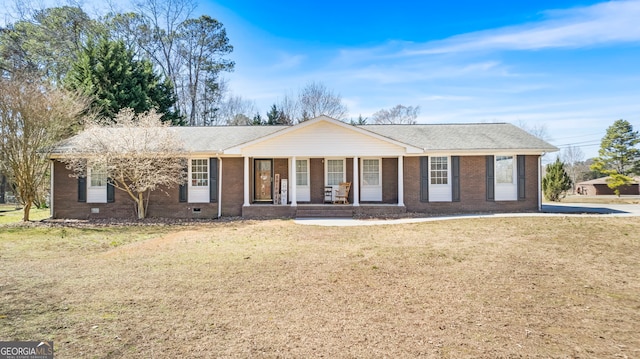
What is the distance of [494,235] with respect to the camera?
364 inches

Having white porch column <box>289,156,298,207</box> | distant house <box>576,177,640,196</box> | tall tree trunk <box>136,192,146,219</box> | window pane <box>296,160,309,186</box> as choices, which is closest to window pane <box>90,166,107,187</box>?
tall tree trunk <box>136,192,146,219</box>

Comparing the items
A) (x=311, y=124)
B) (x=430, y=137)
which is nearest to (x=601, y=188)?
(x=430, y=137)

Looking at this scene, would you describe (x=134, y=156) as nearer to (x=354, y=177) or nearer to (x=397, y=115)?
(x=354, y=177)

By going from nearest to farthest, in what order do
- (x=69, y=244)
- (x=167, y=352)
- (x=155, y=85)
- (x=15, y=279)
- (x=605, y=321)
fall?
(x=167, y=352), (x=605, y=321), (x=15, y=279), (x=69, y=244), (x=155, y=85)

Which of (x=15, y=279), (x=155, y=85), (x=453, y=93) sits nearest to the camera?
(x=15, y=279)

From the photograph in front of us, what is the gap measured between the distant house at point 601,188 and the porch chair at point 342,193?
1421 inches

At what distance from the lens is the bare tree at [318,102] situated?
3362 centimetres

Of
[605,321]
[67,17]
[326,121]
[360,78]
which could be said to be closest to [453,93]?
[360,78]

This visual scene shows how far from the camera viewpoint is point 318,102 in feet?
111

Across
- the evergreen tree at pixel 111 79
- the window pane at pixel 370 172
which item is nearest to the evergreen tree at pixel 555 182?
the window pane at pixel 370 172

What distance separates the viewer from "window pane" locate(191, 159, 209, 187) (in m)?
14.9

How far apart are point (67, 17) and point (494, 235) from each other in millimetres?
34026

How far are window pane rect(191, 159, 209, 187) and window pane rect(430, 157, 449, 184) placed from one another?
10168 mm

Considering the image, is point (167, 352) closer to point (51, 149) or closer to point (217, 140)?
point (217, 140)
